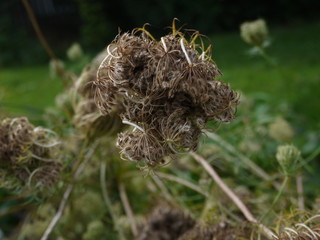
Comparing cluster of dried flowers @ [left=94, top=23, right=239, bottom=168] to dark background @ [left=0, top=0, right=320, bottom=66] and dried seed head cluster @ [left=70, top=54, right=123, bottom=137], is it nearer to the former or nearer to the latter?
dried seed head cluster @ [left=70, top=54, right=123, bottom=137]

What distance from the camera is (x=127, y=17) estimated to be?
8.52 meters

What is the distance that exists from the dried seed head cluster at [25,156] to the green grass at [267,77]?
0.55 feet

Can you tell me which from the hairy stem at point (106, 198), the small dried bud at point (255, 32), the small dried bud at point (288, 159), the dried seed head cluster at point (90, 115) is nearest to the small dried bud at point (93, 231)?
the hairy stem at point (106, 198)

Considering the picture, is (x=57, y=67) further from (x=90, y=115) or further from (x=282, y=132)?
(x=282, y=132)

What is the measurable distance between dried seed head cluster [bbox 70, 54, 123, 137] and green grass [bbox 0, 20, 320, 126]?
7.5 inches

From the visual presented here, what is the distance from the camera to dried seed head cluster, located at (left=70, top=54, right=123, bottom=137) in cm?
86

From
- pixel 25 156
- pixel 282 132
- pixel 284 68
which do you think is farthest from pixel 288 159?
pixel 284 68

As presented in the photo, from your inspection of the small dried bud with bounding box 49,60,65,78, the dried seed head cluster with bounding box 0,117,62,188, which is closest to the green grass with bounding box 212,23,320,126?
the small dried bud with bounding box 49,60,65,78

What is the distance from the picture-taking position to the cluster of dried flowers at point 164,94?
0.53m

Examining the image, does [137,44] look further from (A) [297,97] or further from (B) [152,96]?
(A) [297,97]

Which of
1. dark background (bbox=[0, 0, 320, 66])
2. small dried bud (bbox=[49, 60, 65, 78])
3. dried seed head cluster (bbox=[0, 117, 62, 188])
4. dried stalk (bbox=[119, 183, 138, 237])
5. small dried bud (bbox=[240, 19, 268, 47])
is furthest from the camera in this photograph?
dark background (bbox=[0, 0, 320, 66])

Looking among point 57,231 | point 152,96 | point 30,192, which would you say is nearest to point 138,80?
point 152,96

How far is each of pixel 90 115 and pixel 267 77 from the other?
2427 millimetres

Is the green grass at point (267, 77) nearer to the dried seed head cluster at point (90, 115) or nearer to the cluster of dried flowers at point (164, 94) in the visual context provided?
the dried seed head cluster at point (90, 115)
